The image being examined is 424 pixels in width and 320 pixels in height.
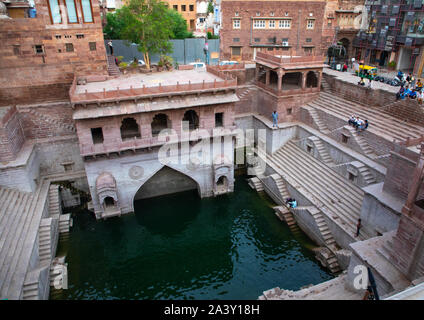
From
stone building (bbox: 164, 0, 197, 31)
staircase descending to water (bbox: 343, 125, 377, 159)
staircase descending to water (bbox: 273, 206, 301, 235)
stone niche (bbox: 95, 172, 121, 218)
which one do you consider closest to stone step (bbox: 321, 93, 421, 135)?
staircase descending to water (bbox: 343, 125, 377, 159)

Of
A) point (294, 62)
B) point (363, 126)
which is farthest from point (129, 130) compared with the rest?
point (363, 126)

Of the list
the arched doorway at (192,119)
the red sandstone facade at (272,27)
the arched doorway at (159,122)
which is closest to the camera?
the arched doorway at (192,119)

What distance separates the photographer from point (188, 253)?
1931 centimetres

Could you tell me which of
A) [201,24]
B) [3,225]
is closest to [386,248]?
[3,225]

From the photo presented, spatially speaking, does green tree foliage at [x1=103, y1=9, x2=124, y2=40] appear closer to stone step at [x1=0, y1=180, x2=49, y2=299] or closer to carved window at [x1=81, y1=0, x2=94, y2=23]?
carved window at [x1=81, y1=0, x2=94, y2=23]

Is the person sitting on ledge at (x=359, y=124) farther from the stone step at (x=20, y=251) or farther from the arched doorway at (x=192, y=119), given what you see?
the stone step at (x=20, y=251)

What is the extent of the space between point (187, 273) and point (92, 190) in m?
8.77

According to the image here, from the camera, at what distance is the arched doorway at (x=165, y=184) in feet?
79.8

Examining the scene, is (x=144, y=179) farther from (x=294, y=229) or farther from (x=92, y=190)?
(x=294, y=229)

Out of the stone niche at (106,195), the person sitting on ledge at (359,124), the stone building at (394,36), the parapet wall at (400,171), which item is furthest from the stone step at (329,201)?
the stone building at (394,36)

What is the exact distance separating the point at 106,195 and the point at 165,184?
5098 millimetres

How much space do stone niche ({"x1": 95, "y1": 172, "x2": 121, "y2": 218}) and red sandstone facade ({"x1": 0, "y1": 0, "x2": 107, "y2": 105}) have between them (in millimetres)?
7638

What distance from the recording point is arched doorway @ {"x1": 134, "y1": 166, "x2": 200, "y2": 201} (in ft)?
79.8

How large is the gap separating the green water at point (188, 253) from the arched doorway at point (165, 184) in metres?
0.68
